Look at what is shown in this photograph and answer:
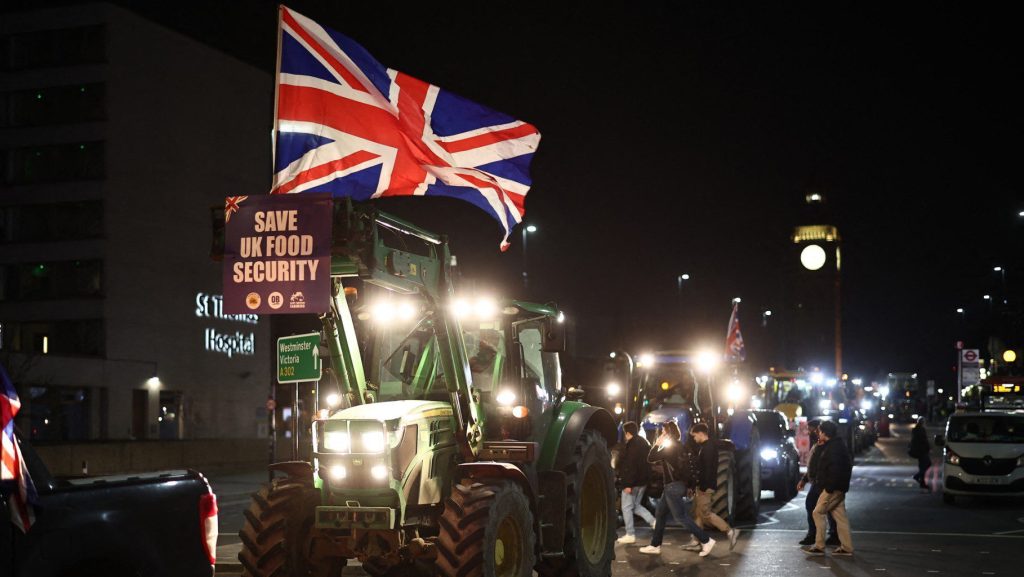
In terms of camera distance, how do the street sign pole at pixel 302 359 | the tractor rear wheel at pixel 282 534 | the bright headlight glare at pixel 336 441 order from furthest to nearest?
the street sign pole at pixel 302 359 → the tractor rear wheel at pixel 282 534 → the bright headlight glare at pixel 336 441

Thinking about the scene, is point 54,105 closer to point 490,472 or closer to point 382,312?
point 382,312

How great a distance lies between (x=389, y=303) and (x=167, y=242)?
165 ft

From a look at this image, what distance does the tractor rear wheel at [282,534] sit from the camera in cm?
998

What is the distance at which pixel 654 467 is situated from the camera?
16.3m

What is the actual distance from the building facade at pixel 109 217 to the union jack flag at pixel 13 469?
49.2 metres

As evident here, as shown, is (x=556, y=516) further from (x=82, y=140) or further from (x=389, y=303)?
(x=82, y=140)

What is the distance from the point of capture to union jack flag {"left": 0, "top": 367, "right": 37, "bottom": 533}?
539cm

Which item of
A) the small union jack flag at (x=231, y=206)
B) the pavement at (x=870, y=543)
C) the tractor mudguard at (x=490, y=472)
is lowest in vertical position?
the pavement at (x=870, y=543)

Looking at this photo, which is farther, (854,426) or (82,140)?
(82,140)

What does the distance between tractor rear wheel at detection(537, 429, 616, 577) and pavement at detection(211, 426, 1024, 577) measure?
1.23m

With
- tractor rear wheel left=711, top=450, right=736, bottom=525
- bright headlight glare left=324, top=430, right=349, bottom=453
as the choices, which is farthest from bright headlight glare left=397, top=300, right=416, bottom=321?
tractor rear wheel left=711, top=450, right=736, bottom=525

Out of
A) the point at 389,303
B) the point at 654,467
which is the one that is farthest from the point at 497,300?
the point at 654,467

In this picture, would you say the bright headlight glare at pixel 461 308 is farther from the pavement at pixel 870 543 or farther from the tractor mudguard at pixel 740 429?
the tractor mudguard at pixel 740 429

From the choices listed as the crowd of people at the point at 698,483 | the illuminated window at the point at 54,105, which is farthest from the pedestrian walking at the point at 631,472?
the illuminated window at the point at 54,105
